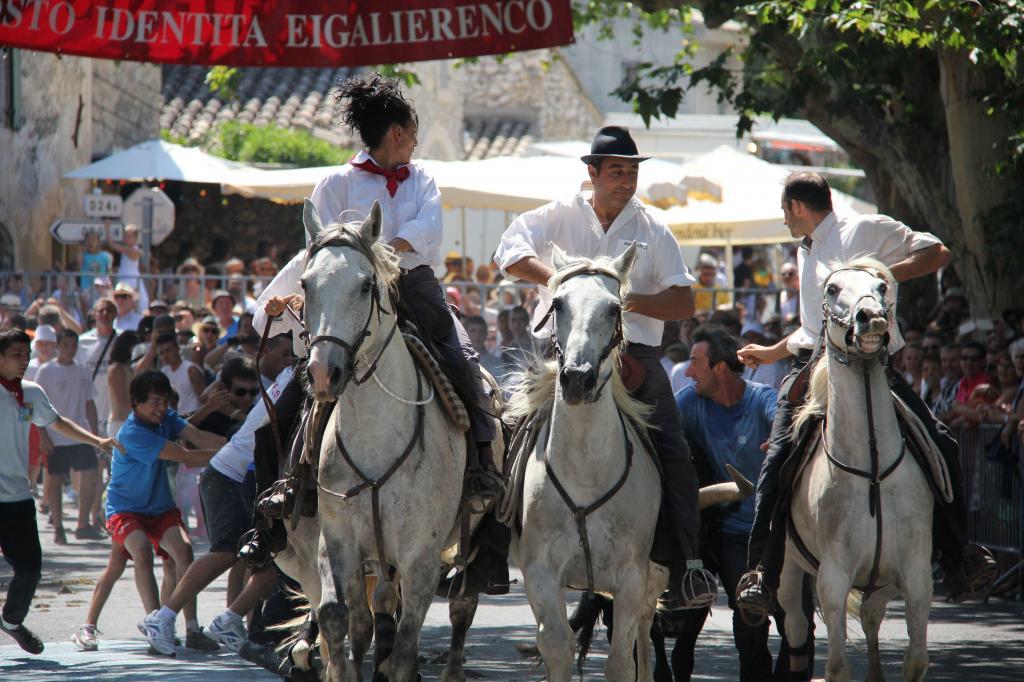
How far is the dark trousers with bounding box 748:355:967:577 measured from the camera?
779cm

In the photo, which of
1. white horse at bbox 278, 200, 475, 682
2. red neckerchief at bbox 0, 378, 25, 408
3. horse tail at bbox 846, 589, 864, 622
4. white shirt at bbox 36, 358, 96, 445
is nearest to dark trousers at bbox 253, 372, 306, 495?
white horse at bbox 278, 200, 475, 682

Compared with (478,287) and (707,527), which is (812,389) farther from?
(478,287)

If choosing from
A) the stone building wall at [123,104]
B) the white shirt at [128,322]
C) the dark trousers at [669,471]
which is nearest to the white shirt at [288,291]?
the dark trousers at [669,471]

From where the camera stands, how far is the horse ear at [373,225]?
23.1ft

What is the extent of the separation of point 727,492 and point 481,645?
3116mm

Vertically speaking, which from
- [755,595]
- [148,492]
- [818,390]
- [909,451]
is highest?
[818,390]

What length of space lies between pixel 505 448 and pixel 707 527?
1.32m

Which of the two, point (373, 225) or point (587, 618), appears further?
point (587, 618)

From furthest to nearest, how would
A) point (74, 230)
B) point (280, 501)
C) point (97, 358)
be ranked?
point (74, 230) → point (97, 358) → point (280, 501)

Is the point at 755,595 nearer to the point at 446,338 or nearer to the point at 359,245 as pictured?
the point at 446,338

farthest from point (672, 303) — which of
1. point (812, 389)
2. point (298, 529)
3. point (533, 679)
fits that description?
point (533, 679)

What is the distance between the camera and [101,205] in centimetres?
2136

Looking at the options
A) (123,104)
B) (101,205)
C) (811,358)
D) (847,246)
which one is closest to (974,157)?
(847,246)

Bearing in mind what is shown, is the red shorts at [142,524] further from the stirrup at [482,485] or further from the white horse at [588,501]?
the white horse at [588,501]
